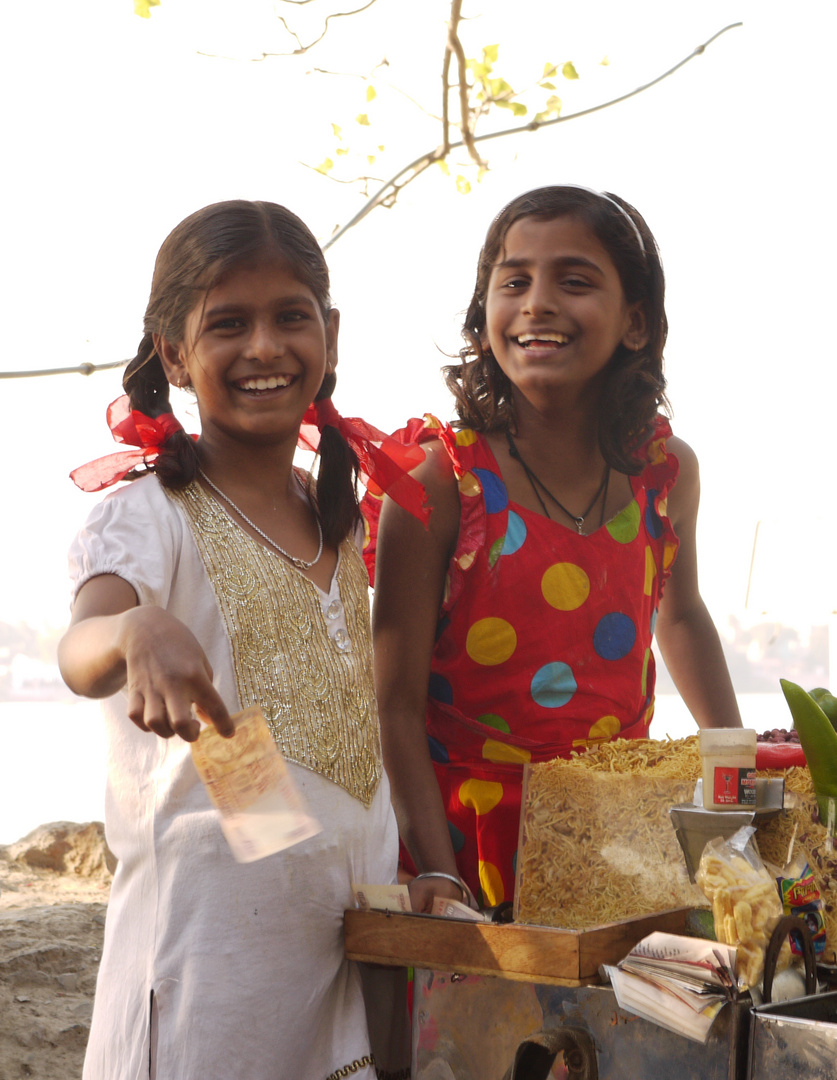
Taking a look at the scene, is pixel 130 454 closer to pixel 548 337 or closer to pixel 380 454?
pixel 380 454

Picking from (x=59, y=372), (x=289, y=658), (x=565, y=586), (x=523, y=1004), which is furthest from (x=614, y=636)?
(x=59, y=372)

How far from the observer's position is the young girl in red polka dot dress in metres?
1.69

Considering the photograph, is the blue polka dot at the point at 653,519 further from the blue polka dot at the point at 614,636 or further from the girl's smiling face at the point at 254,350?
the girl's smiling face at the point at 254,350

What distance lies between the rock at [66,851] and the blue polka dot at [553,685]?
2357 millimetres

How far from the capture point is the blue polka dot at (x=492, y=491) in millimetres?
1784

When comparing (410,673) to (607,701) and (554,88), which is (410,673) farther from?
(554,88)

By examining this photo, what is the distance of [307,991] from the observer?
51.5 inches

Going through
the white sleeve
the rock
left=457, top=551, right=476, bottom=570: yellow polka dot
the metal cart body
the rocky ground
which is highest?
left=457, top=551, right=476, bottom=570: yellow polka dot

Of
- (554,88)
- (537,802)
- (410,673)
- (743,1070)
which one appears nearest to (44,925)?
(410,673)

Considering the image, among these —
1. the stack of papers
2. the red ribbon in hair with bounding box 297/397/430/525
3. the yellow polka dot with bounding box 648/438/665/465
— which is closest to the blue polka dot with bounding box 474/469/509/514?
the red ribbon in hair with bounding box 297/397/430/525

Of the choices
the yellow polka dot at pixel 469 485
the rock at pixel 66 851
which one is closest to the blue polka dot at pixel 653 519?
the yellow polka dot at pixel 469 485

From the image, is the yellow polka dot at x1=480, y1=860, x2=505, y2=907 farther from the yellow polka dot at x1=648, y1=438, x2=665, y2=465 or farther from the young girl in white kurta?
the yellow polka dot at x1=648, y1=438, x2=665, y2=465

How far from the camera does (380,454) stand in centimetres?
169

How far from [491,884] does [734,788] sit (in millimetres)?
562
